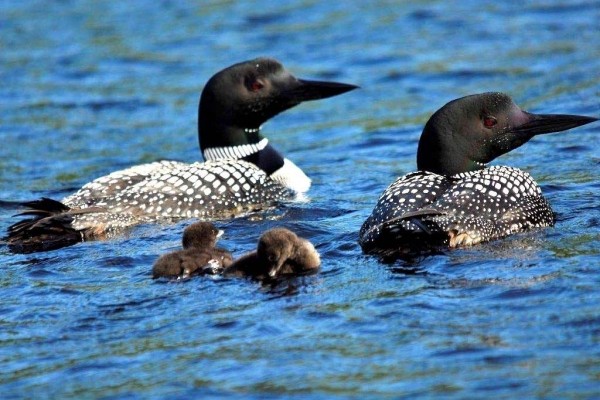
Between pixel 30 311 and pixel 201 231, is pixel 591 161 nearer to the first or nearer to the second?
pixel 201 231

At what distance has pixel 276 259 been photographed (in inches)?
256

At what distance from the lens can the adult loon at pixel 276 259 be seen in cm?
650

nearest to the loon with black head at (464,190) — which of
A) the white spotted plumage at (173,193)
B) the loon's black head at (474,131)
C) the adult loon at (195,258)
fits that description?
the loon's black head at (474,131)

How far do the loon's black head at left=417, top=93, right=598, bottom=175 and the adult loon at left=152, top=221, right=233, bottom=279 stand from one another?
1379 millimetres

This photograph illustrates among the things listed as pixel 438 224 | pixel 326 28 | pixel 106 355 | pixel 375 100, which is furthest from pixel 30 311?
pixel 326 28

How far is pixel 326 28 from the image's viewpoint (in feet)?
49.3

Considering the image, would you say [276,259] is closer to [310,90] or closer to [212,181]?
[212,181]

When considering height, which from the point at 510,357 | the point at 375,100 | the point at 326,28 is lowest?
the point at 510,357

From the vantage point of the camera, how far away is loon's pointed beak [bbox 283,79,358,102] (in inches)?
367

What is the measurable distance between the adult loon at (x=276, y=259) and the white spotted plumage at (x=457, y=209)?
0.48 m

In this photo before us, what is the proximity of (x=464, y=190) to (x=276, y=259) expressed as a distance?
3.94 feet

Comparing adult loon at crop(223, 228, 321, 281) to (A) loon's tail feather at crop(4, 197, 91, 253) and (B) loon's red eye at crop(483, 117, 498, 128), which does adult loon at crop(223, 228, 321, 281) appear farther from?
(A) loon's tail feather at crop(4, 197, 91, 253)

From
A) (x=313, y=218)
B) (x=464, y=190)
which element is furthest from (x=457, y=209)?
(x=313, y=218)

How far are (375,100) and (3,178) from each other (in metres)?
3.70
